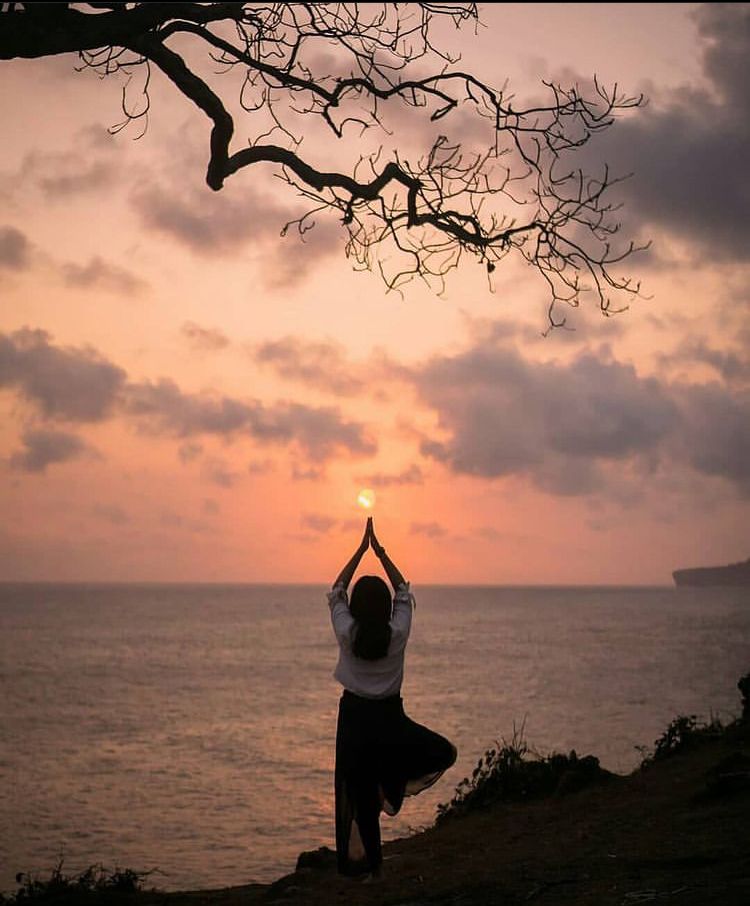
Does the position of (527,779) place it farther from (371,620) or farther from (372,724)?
(371,620)

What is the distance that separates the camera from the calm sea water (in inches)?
746

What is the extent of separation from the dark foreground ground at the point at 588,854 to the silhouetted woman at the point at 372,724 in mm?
758

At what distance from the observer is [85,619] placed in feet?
406

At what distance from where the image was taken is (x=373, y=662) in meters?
7.12

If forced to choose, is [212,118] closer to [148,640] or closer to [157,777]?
[157,777]

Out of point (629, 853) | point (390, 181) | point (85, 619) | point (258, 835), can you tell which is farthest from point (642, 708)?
point (85, 619)

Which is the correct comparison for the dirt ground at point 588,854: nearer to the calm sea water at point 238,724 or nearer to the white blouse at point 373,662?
the white blouse at point 373,662

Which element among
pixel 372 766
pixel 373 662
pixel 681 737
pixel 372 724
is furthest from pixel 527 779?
pixel 373 662

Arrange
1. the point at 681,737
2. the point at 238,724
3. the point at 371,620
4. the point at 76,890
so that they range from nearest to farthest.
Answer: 1. the point at 371,620
2. the point at 76,890
3. the point at 681,737
4. the point at 238,724

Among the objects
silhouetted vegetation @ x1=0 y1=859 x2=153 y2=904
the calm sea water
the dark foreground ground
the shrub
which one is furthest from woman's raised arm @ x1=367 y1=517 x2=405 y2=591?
the calm sea water

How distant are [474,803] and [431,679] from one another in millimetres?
40049

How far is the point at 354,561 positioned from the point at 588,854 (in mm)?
3295

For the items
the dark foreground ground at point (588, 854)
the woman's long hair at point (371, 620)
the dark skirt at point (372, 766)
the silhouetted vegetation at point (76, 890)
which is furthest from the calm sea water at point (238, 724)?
the woman's long hair at point (371, 620)

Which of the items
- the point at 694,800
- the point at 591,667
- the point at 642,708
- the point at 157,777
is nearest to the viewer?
the point at 694,800
